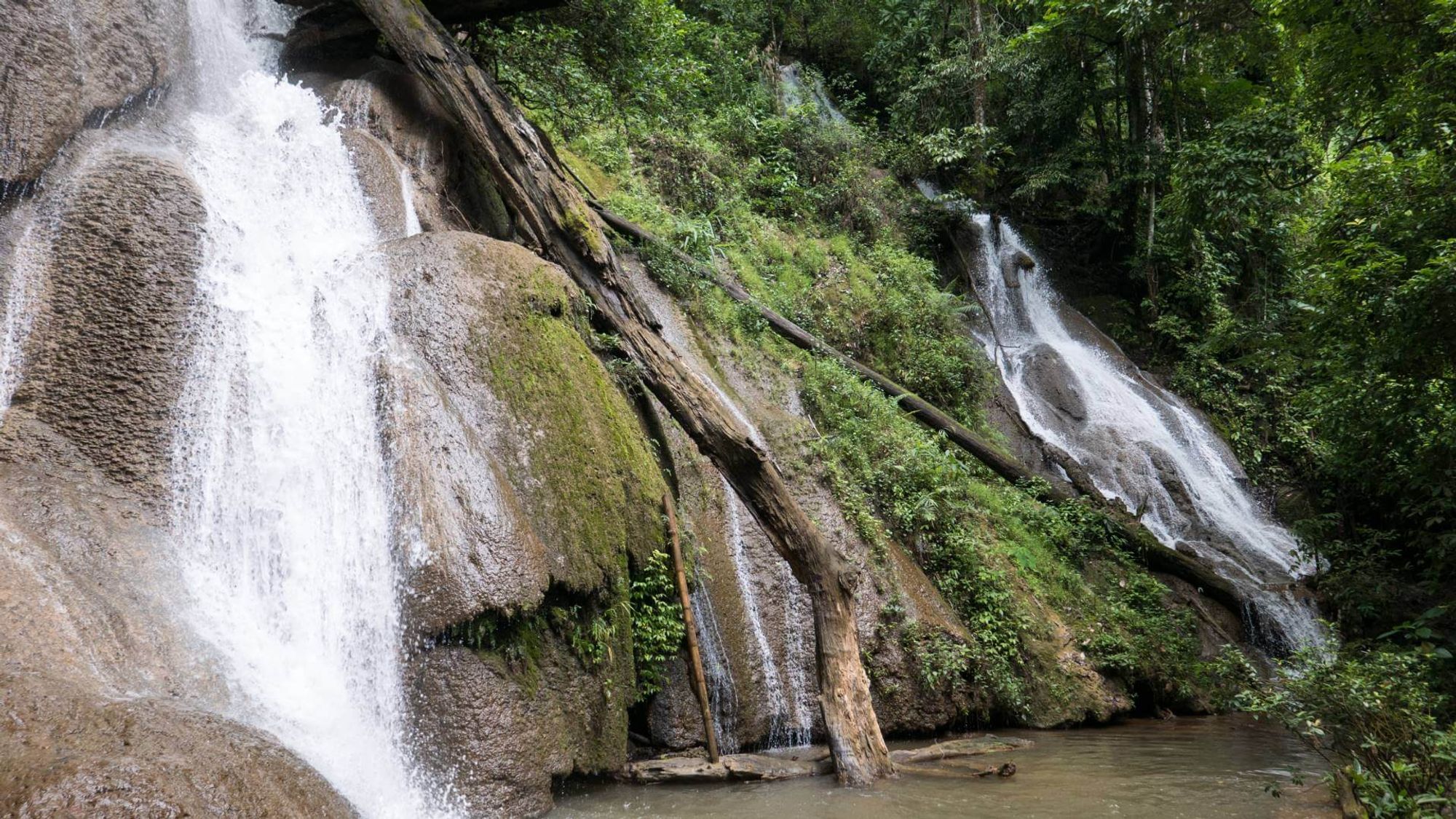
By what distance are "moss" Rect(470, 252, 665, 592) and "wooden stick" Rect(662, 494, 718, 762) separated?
0.14 m

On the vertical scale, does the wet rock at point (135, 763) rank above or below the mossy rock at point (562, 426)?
below

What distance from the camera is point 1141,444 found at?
14977mm

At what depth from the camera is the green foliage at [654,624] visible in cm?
710

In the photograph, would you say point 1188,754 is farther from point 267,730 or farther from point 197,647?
point 197,647

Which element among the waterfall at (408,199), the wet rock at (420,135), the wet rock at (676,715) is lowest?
the wet rock at (676,715)

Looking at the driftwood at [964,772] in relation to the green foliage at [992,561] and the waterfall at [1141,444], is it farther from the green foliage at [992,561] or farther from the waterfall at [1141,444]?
the waterfall at [1141,444]

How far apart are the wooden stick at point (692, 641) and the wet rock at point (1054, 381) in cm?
1086

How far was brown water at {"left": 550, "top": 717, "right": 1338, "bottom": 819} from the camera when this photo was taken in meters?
5.57

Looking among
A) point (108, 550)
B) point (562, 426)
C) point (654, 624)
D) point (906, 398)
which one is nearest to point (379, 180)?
point (562, 426)

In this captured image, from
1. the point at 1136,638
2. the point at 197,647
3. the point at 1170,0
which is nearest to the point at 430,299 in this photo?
the point at 197,647

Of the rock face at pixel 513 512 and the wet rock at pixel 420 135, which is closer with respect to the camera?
the rock face at pixel 513 512

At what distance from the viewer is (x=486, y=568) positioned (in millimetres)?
5539

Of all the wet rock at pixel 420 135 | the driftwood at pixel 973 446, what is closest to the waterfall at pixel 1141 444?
the driftwood at pixel 973 446

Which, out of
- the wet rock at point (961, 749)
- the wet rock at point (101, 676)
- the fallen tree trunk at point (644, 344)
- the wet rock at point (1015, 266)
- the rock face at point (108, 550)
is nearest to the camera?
the wet rock at point (101, 676)
